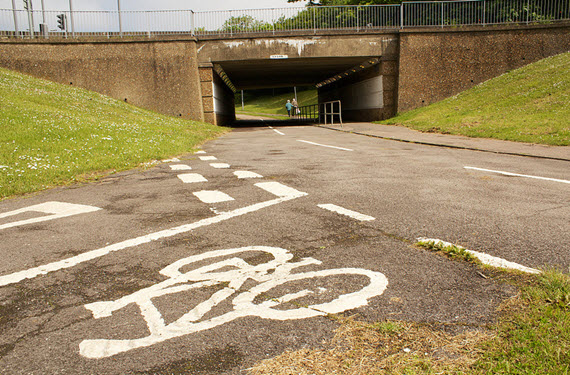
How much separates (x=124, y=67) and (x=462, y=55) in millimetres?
19840

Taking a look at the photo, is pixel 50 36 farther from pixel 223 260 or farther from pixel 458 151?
pixel 223 260

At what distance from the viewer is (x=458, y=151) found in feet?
38.1

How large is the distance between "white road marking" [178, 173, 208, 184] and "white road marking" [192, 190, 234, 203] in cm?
105

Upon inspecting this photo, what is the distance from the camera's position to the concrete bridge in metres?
25.0

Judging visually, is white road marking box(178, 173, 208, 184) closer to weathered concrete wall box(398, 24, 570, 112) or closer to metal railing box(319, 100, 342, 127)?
metal railing box(319, 100, 342, 127)

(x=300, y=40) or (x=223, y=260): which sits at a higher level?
(x=300, y=40)

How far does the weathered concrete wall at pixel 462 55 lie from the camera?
82.7ft

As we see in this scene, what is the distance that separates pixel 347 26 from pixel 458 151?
16.1 m

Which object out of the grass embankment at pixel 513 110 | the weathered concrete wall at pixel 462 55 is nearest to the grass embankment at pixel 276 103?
the weathered concrete wall at pixel 462 55

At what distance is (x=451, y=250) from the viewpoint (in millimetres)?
3600

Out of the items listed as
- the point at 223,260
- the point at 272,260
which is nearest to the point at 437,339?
the point at 272,260

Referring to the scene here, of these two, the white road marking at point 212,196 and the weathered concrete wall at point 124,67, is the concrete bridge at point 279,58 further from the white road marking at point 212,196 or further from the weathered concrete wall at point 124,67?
the white road marking at point 212,196

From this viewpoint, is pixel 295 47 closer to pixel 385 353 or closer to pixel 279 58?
pixel 279 58

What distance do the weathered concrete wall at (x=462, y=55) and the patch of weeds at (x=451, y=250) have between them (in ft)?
76.7
